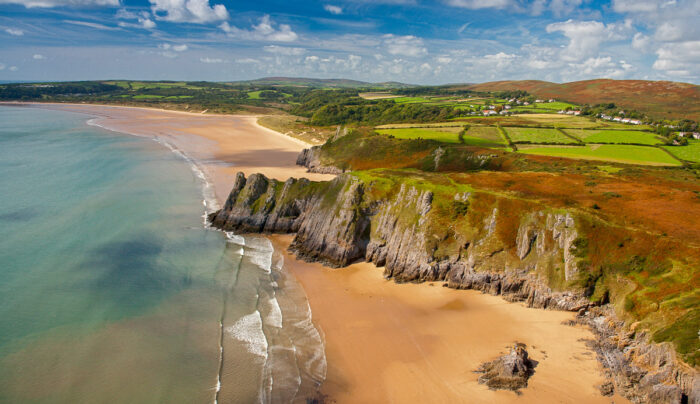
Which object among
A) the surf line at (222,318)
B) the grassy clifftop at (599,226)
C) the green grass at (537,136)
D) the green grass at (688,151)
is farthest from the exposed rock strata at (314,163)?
the green grass at (688,151)

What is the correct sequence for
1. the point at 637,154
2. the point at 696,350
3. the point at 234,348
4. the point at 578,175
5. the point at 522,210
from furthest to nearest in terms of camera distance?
the point at 637,154 → the point at 578,175 → the point at 522,210 → the point at 234,348 → the point at 696,350

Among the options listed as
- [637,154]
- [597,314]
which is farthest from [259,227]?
[637,154]

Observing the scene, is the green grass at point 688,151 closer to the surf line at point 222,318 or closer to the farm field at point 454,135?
the farm field at point 454,135

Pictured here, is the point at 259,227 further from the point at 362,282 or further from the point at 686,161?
the point at 686,161

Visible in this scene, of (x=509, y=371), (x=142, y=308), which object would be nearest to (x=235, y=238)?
(x=142, y=308)

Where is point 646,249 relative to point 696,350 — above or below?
above

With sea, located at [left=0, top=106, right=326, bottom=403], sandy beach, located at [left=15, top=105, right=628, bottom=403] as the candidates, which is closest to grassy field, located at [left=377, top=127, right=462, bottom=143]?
sea, located at [left=0, top=106, right=326, bottom=403]
